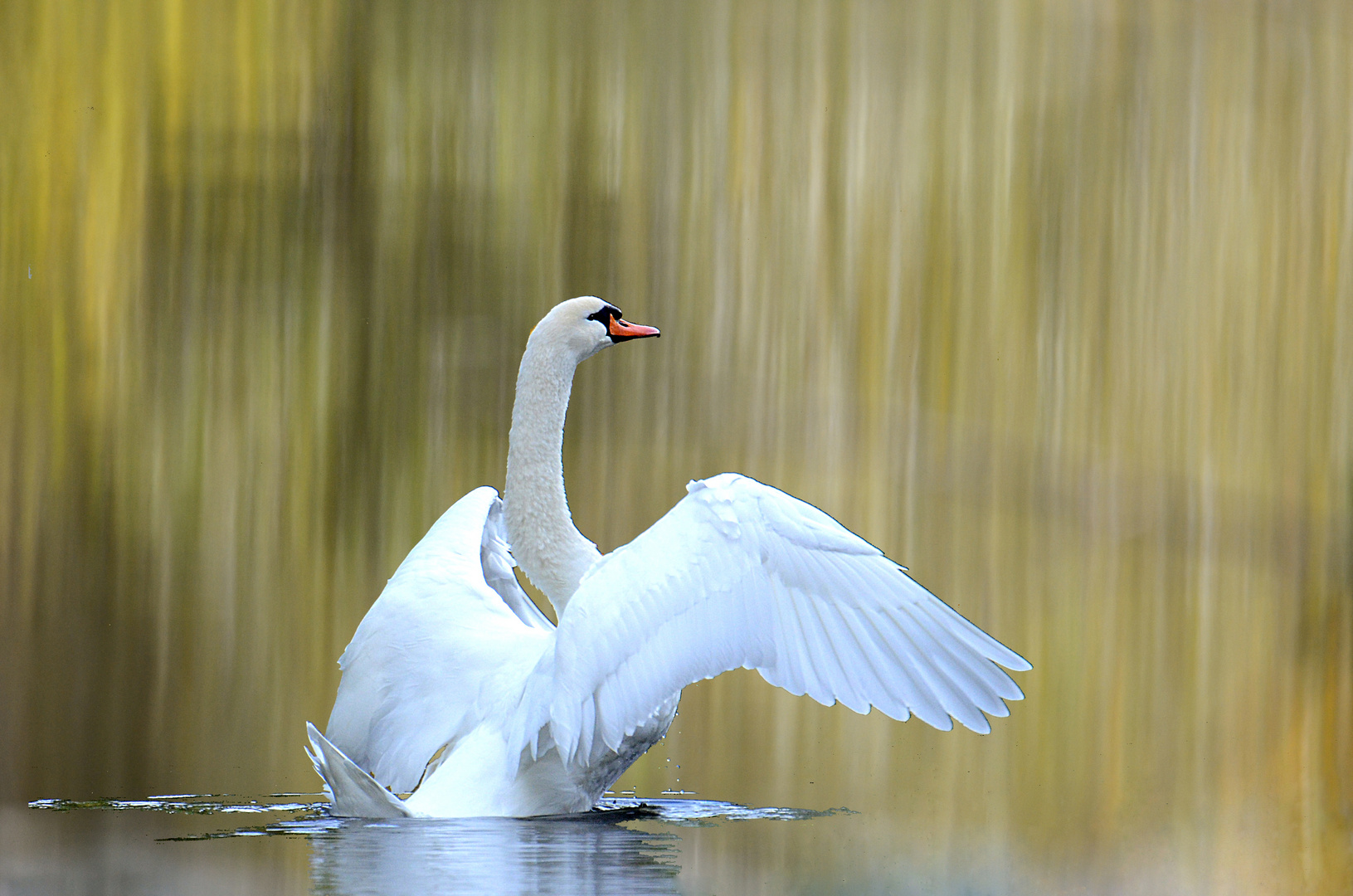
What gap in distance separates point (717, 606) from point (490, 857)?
82 cm

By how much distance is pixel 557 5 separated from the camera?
30.9 ft

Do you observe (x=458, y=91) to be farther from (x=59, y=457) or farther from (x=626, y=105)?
(x=59, y=457)

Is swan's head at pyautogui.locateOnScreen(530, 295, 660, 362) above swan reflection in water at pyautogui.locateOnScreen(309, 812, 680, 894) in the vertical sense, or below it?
above

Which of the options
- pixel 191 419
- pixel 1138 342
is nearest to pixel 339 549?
pixel 191 419

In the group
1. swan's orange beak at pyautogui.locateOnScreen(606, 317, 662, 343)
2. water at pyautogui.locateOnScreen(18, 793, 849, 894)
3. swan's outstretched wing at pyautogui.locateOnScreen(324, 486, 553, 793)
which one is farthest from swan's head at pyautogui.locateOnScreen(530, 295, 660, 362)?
water at pyautogui.locateOnScreen(18, 793, 849, 894)

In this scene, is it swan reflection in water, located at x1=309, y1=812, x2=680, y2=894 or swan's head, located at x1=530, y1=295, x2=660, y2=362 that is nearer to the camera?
swan reflection in water, located at x1=309, y1=812, x2=680, y2=894

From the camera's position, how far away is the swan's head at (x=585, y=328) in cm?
430

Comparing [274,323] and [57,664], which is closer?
[57,664]

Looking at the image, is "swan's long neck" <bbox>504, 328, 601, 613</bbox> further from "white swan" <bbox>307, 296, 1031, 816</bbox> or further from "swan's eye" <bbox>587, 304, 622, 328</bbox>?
"swan's eye" <bbox>587, 304, 622, 328</bbox>

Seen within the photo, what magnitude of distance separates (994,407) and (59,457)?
5.79 metres

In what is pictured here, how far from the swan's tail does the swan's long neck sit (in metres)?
0.91

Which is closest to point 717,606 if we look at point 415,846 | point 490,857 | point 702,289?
point 490,857

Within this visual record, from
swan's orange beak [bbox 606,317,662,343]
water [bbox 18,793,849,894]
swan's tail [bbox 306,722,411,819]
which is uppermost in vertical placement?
swan's orange beak [bbox 606,317,662,343]

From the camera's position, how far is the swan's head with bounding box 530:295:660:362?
14.1 feet
